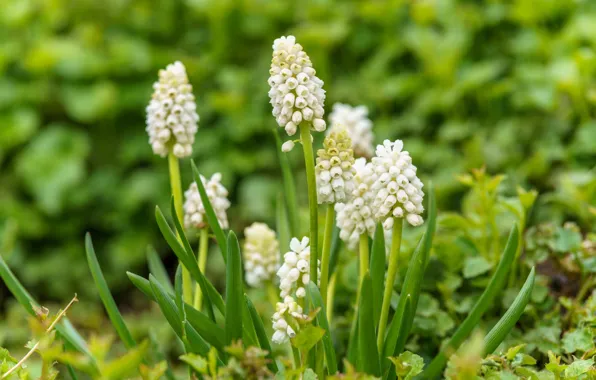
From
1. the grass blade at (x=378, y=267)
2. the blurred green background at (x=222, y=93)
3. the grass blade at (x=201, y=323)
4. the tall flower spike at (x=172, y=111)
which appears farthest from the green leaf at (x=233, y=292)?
the blurred green background at (x=222, y=93)

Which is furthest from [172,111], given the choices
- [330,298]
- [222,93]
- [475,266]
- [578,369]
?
[222,93]

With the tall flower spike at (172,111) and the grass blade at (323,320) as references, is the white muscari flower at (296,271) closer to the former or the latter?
the grass blade at (323,320)

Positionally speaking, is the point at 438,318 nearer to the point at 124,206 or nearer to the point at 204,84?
the point at 124,206

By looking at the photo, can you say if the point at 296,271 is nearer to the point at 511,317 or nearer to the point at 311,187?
the point at 311,187

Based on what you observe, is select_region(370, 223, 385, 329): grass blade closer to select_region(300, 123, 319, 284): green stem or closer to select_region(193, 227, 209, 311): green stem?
select_region(300, 123, 319, 284): green stem

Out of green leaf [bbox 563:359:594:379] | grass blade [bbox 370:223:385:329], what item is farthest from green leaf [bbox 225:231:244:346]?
green leaf [bbox 563:359:594:379]

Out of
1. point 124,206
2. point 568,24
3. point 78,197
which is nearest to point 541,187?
point 568,24
